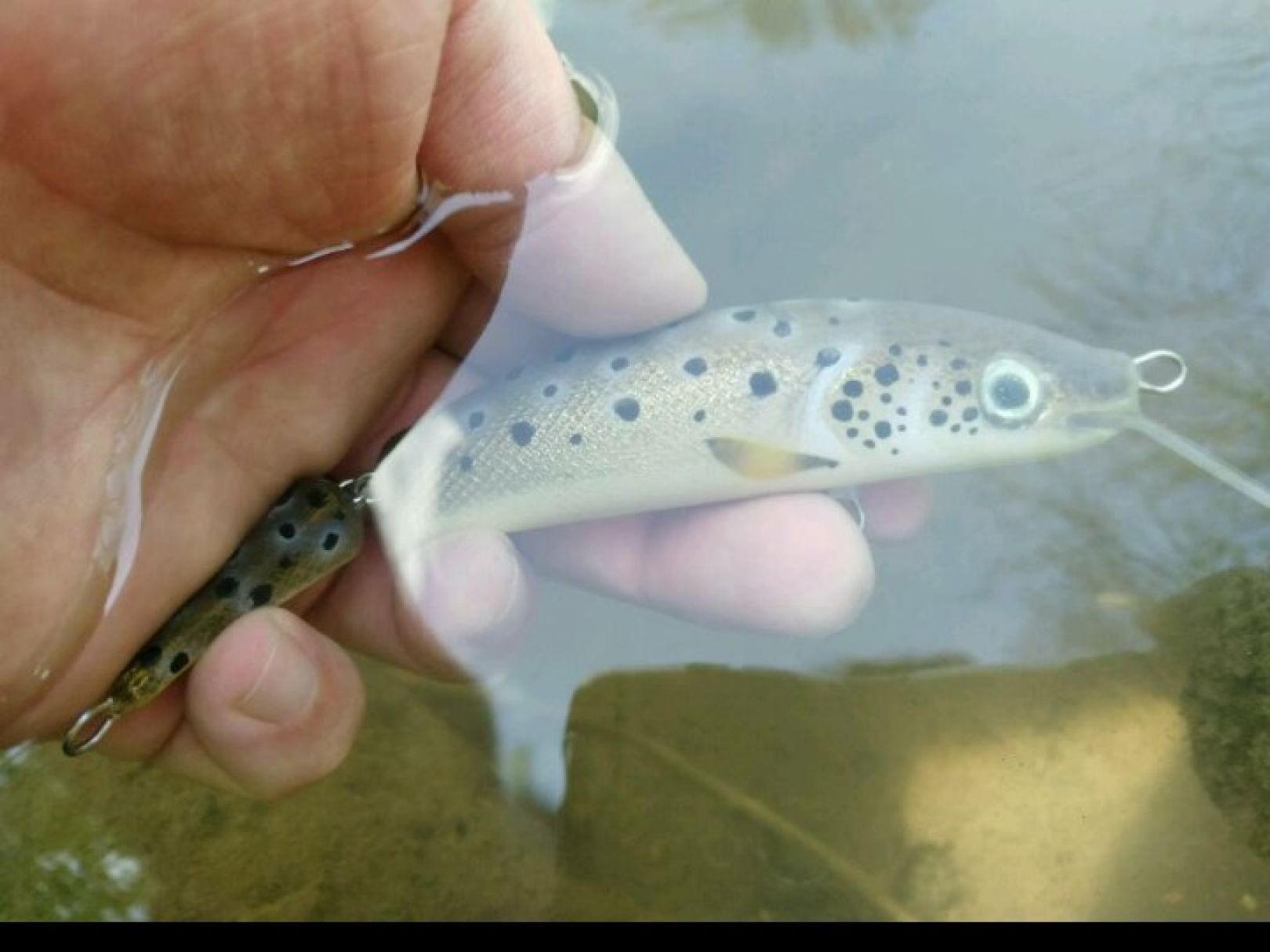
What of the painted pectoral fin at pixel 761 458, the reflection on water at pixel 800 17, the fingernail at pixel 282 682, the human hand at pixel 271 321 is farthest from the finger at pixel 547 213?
the reflection on water at pixel 800 17

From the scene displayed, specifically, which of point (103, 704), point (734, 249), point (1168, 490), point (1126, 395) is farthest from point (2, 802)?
point (1168, 490)

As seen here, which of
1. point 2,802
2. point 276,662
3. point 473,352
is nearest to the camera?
point 276,662

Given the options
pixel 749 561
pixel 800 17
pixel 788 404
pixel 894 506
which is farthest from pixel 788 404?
pixel 800 17

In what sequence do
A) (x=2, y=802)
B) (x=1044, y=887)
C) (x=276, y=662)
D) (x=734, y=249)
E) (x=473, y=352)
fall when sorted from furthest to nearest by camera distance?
(x=734, y=249)
(x=2, y=802)
(x=1044, y=887)
(x=473, y=352)
(x=276, y=662)

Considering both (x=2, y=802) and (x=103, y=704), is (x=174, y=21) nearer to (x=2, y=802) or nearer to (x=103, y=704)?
(x=103, y=704)

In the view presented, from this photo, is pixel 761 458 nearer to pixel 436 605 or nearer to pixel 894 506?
pixel 894 506

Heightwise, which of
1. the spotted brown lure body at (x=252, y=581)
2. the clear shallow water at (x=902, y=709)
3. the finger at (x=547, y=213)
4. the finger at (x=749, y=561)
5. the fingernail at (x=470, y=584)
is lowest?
the clear shallow water at (x=902, y=709)

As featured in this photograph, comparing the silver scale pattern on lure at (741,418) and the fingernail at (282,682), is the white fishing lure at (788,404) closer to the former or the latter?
the silver scale pattern on lure at (741,418)
